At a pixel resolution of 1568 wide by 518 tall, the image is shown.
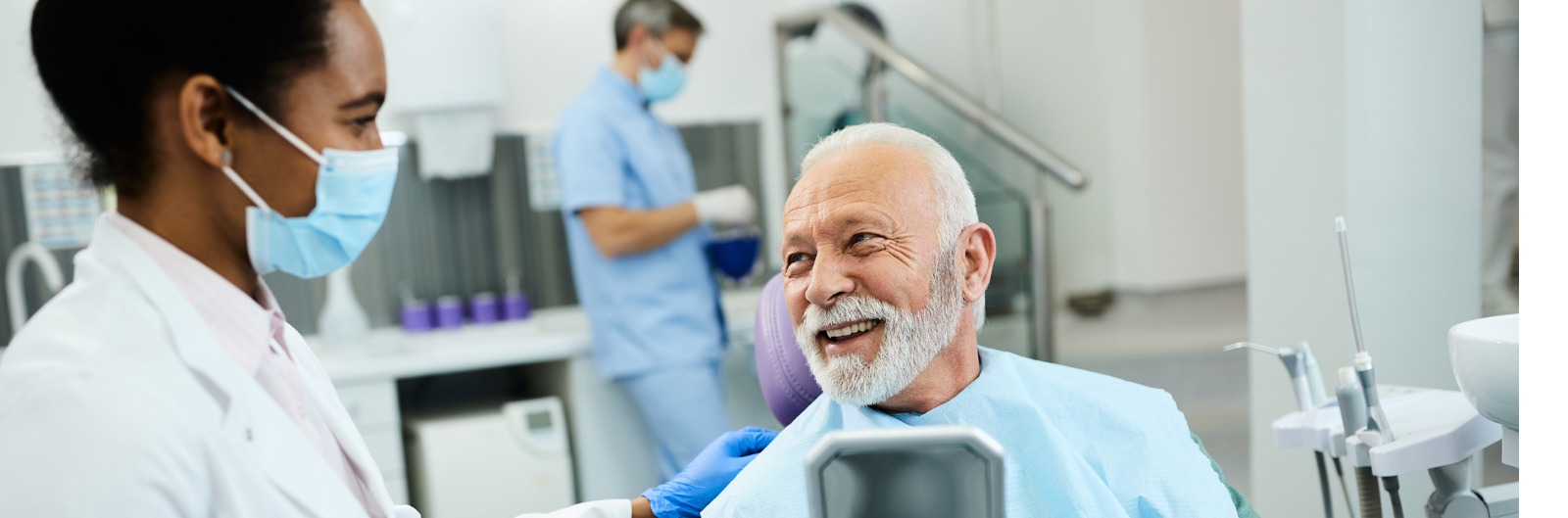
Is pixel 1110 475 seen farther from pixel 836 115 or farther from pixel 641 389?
pixel 836 115

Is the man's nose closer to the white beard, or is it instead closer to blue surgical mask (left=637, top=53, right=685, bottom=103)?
the white beard

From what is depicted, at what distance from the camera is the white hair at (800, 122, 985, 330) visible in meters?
1.43

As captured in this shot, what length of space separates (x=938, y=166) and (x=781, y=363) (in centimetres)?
36

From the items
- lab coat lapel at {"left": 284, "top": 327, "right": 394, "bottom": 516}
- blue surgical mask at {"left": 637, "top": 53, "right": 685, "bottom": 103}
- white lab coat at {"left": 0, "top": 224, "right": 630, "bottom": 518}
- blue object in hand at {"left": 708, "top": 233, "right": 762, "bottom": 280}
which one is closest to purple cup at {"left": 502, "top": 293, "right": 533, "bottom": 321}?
blue object in hand at {"left": 708, "top": 233, "right": 762, "bottom": 280}

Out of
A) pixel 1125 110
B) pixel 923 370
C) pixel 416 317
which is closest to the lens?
pixel 923 370

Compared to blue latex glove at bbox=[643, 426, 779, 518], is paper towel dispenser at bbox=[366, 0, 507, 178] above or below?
above

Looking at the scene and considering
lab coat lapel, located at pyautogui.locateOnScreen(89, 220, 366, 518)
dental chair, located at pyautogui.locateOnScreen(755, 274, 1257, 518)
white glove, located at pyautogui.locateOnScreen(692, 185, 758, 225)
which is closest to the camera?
dental chair, located at pyautogui.locateOnScreen(755, 274, 1257, 518)

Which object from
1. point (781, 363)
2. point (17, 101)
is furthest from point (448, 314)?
point (781, 363)

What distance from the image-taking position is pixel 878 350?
1387 millimetres

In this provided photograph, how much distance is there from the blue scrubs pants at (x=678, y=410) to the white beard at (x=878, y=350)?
1.52 metres

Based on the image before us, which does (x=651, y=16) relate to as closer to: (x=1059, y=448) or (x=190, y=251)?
(x=1059, y=448)

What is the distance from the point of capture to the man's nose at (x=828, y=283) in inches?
54.3

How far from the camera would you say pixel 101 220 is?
0.99 metres

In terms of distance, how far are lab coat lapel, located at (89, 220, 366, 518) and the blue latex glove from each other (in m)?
0.56
